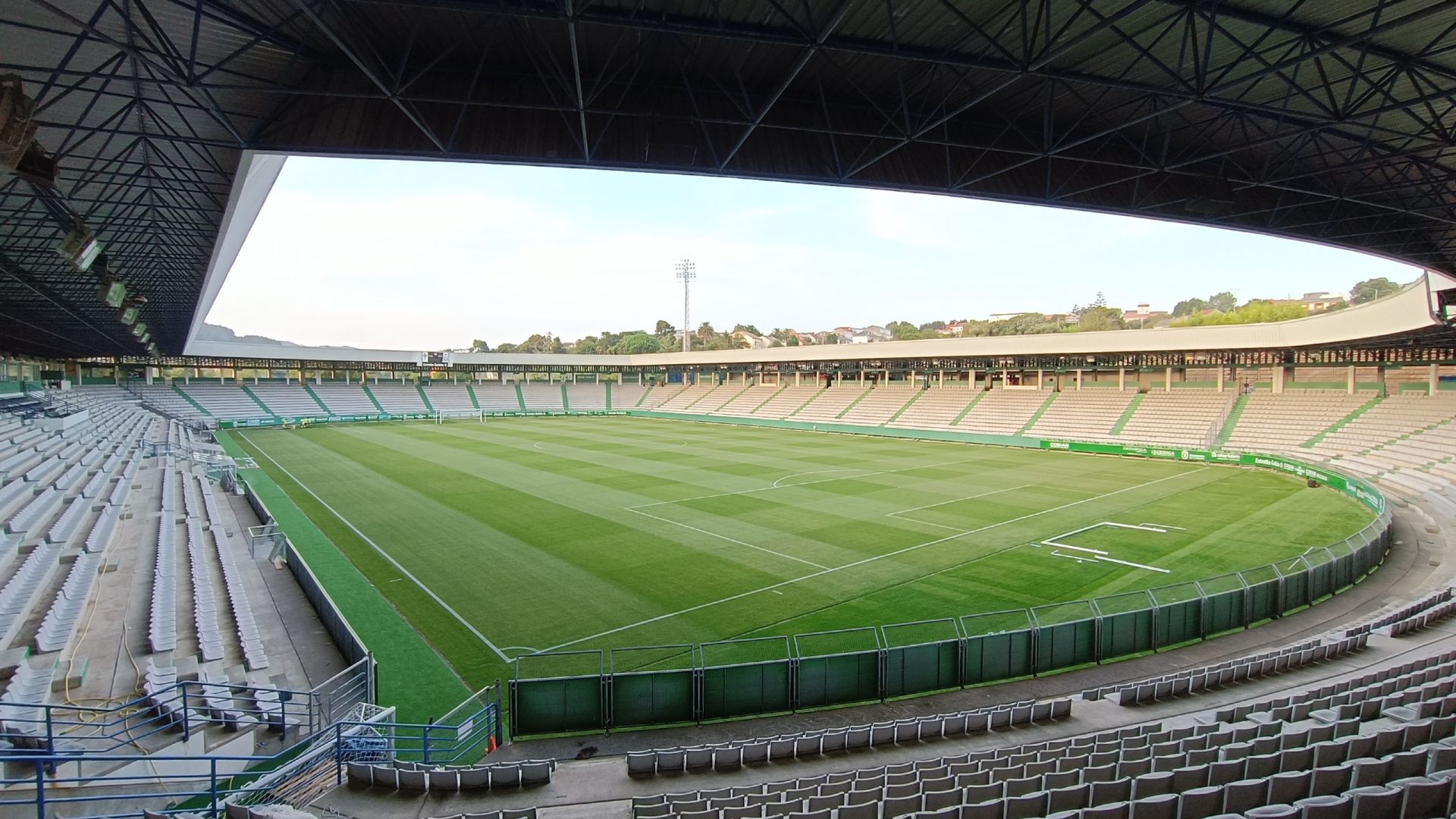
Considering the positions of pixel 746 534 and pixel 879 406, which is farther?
pixel 879 406

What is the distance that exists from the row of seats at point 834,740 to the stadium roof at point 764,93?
8.44 m

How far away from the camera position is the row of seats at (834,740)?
852 centimetres

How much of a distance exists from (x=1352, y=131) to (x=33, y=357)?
84.5 metres

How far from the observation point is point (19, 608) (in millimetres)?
10266

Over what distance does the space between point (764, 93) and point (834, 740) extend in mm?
9737

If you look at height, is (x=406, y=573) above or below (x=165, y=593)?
below

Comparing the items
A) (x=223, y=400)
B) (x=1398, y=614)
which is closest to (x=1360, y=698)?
(x=1398, y=614)

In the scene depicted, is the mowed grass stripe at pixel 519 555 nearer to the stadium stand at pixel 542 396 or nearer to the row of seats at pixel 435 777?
the row of seats at pixel 435 777

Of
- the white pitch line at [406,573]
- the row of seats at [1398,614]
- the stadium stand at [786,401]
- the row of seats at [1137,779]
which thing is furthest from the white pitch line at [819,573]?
the stadium stand at [786,401]

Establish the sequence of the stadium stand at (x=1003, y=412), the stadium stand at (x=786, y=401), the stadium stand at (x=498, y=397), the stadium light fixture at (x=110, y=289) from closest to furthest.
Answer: the stadium light fixture at (x=110, y=289)
the stadium stand at (x=1003, y=412)
the stadium stand at (x=786, y=401)
the stadium stand at (x=498, y=397)

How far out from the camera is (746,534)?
75.7 feet

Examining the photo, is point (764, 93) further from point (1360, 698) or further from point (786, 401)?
point (786, 401)

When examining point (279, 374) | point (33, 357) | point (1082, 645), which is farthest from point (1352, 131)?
point (279, 374)

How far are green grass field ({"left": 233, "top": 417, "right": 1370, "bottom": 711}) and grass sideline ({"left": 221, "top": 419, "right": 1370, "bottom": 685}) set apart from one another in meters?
0.09
